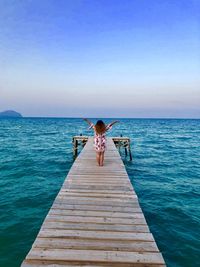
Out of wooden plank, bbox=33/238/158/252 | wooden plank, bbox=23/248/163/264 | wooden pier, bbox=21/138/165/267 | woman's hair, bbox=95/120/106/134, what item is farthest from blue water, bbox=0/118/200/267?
woman's hair, bbox=95/120/106/134

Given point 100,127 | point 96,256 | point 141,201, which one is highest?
point 100,127

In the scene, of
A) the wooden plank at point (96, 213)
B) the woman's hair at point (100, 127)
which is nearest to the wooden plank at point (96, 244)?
the wooden plank at point (96, 213)

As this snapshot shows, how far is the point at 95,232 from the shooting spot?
5.00 meters

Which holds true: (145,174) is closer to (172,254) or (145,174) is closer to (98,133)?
(98,133)

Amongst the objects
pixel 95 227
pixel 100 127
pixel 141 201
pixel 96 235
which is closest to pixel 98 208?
pixel 95 227

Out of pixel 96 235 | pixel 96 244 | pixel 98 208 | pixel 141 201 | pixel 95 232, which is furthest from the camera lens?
pixel 141 201

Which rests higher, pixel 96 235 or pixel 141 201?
pixel 96 235

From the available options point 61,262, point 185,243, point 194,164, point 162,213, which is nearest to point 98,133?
point 162,213

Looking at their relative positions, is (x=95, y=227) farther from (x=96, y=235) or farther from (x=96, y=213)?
(x=96, y=213)

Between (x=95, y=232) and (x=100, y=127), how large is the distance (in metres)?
5.99

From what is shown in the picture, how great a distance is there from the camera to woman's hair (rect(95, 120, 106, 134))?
34.4 feet

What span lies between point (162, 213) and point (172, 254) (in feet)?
10.0

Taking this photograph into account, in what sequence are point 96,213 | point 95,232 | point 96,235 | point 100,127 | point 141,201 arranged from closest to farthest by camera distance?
point 96,235
point 95,232
point 96,213
point 100,127
point 141,201

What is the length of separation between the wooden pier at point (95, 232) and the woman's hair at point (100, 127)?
302 centimetres
